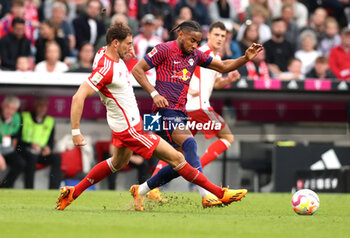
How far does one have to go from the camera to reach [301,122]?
14.2 metres

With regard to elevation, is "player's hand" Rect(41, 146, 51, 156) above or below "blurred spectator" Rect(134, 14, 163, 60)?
below

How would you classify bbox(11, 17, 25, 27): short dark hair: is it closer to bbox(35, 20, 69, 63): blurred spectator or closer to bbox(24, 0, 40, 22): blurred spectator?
bbox(35, 20, 69, 63): blurred spectator

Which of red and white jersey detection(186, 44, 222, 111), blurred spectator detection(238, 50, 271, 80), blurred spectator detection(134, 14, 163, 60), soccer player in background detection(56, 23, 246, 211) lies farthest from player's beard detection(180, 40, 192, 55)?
blurred spectator detection(134, 14, 163, 60)

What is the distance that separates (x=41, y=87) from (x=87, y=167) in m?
1.65

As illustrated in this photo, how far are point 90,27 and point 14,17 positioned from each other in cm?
161

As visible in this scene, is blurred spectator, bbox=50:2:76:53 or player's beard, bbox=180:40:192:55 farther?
blurred spectator, bbox=50:2:76:53

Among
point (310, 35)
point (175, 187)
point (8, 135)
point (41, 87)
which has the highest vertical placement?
point (310, 35)

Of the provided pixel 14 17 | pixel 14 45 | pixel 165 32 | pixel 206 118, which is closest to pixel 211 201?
pixel 206 118

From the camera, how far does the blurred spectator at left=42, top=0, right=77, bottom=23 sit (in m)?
16.1

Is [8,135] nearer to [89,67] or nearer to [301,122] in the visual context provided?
[89,67]

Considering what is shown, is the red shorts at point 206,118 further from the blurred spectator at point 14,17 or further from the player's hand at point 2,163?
the blurred spectator at point 14,17

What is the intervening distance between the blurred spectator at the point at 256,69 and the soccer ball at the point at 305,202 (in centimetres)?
594

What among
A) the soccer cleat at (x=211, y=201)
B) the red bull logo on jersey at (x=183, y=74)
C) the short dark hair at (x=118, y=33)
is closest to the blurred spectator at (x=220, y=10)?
the red bull logo on jersey at (x=183, y=74)

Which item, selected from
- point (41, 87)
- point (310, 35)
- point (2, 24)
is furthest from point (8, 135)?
point (310, 35)
